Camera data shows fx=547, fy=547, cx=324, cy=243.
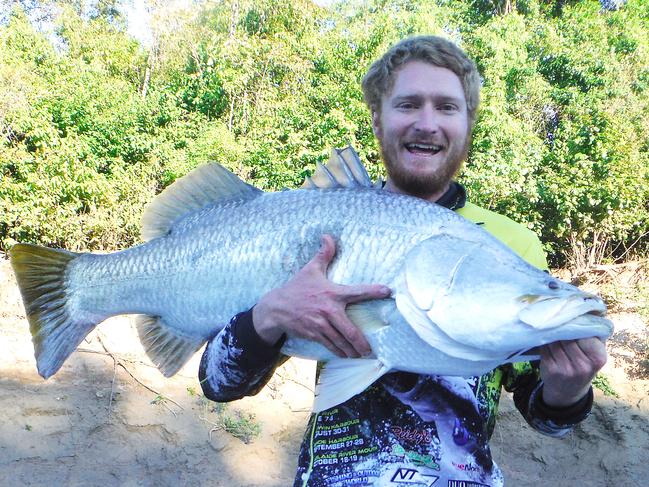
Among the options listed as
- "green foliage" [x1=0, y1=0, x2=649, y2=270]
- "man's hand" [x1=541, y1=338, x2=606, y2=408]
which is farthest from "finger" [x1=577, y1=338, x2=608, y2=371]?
"green foliage" [x1=0, y1=0, x2=649, y2=270]

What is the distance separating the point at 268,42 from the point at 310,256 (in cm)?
1449

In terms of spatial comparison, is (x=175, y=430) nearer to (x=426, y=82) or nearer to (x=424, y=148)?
(x=424, y=148)

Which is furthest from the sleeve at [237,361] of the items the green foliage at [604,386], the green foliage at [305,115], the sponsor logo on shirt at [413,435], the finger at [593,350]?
the green foliage at [305,115]

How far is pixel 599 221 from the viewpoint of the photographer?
436 inches

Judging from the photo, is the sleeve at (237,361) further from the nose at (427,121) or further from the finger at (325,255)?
the nose at (427,121)

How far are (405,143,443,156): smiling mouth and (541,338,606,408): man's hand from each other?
2.80ft

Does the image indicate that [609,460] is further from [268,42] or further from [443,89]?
[268,42]

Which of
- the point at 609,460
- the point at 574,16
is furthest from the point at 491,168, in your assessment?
the point at 574,16

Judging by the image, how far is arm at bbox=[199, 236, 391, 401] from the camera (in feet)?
4.91

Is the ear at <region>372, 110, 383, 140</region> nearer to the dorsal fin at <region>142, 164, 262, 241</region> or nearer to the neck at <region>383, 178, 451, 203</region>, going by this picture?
the neck at <region>383, 178, 451, 203</region>

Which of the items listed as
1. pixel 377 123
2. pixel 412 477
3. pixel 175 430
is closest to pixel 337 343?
pixel 412 477

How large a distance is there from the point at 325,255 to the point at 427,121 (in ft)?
2.39

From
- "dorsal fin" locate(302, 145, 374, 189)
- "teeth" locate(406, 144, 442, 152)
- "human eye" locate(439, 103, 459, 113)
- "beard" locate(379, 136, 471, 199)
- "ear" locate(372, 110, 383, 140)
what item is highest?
"human eye" locate(439, 103, 459, 113)

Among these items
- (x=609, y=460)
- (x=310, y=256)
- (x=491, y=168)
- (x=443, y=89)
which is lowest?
(x=609, y=460)
